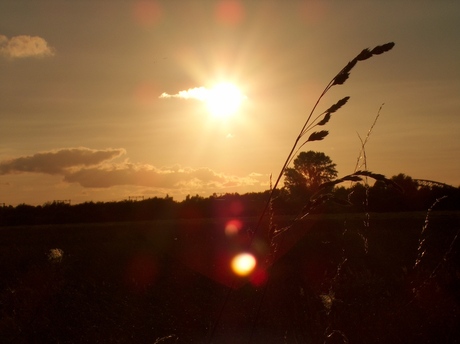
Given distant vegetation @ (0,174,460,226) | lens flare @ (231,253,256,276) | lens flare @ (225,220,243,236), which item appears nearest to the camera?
lens flare @ (231,253,256,276)

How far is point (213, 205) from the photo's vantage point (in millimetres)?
25703

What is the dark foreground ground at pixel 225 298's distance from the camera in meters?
3.94

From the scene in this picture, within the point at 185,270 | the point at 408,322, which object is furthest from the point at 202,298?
the point at 408,322

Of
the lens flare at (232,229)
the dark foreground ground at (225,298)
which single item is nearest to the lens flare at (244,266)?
the dark foreground ground at (225,298)

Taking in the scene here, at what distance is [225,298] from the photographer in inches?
105

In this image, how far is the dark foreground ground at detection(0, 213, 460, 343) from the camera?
12.9 ft

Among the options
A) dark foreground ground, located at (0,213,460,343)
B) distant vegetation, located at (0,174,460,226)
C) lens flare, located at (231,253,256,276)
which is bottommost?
dark foreground ground, located at (0,213,460,343)

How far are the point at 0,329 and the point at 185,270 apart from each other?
10.0 ft

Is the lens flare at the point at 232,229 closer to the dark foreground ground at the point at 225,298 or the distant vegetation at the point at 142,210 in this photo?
the dark foreground ground at the point at 225,298

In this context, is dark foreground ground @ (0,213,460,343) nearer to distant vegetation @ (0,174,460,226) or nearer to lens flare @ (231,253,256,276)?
lens flare @ (231,253,256,276)

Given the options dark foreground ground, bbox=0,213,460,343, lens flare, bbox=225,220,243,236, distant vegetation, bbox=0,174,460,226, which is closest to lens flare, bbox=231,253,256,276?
dark foreground ground, bbox=0,213,460,343

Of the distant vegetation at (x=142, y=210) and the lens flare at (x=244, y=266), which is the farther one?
the distant vegetation at (x=142, y=210)

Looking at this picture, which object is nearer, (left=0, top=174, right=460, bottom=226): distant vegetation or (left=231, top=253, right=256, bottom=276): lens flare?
(left=231, top=253, right=256, bottom=276): lens flare

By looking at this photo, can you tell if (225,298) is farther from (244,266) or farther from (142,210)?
(142,210)
